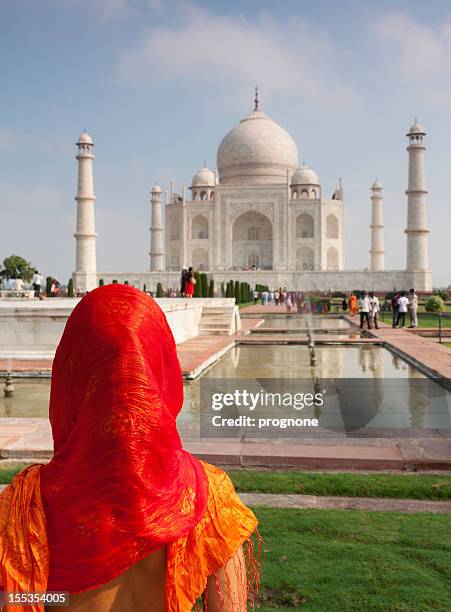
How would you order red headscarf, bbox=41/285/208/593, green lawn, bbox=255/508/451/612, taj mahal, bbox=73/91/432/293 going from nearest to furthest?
red headscarf, bbox=41/285/208/593
green lawn, bbox=255/508/451/612
taj mahal, bbox=73/91/432/293

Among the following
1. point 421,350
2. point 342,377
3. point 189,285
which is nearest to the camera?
point 342,377

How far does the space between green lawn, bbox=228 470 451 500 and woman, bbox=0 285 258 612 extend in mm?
2076

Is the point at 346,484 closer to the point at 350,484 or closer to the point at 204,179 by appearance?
the point at 350,484

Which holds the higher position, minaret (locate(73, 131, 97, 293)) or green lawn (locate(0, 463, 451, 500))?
minaret (locate(73, 131, 97, 293))

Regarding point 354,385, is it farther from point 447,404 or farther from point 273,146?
point 273,146

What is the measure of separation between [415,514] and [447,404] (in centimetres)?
257

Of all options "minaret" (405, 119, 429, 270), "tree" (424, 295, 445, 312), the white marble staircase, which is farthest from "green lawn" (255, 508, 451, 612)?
"minaret" (405, 119, 429, 270)

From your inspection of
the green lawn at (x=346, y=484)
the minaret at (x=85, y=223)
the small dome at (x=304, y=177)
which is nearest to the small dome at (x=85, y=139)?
the minaret at (x=85, y=223)

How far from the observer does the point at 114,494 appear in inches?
31.1

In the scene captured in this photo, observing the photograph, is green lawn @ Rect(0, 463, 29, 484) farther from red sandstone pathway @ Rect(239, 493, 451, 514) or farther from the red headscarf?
the red headscarf

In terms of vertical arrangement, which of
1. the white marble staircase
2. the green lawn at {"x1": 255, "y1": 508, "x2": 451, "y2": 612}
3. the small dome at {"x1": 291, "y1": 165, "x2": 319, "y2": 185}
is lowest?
the green lawn at {"x1": 255, "y1": 508, "x2": 451, "y2": 612}

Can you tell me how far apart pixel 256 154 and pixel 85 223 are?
12.9 meters

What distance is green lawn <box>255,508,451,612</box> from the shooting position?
1.85 m

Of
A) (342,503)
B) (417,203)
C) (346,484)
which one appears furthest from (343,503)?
(417,203)
